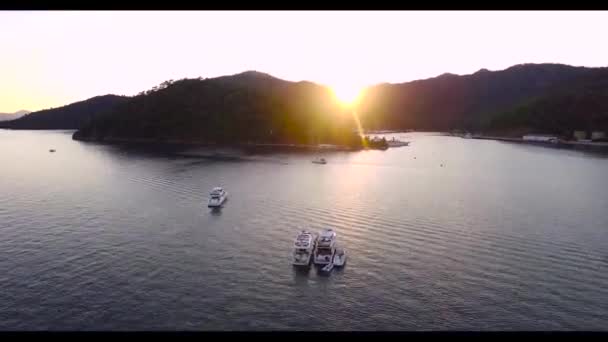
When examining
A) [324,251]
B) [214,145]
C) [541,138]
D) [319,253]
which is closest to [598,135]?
[541,138]

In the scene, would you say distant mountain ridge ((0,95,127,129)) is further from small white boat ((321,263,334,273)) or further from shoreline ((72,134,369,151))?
small white boat ((321,263,334,273))

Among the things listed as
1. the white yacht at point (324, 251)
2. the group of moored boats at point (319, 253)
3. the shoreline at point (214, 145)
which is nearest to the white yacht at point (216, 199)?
the group of moored boats at point (319, 253)

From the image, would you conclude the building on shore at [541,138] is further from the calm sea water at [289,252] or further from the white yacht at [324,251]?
the white yacht at [324,251]

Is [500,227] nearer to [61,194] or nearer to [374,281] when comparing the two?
[374,281]

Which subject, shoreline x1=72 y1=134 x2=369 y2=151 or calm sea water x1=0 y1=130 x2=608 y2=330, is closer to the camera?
calm sea water x1=0 y1=130 x2=608 y2=330

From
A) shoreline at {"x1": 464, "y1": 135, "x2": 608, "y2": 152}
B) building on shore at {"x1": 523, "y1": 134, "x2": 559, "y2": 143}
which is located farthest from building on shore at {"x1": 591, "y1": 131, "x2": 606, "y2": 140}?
building on shore at {"x1": 523, "y1": 134, "x2": 559, "y2": 143}

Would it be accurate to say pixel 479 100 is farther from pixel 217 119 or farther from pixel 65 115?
pixel 65 115
